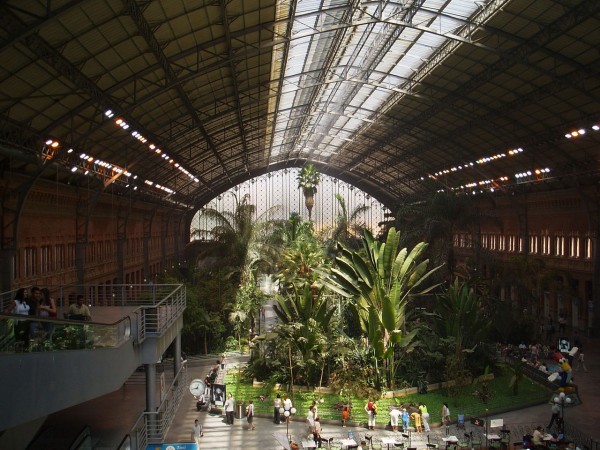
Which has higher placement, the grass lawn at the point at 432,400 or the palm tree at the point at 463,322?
the palm tree at the point at 463,322

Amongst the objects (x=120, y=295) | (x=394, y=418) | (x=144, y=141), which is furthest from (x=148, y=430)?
(x=144, y=141)

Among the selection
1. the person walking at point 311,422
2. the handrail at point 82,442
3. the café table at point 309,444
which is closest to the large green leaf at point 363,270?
the person walking at point 311,422

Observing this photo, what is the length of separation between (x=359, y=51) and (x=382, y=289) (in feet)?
44.6

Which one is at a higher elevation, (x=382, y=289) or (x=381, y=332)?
(x=382, y=289)

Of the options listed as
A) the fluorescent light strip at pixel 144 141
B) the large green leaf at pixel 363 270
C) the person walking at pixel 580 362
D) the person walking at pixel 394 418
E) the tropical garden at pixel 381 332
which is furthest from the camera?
the fluorescent light strip at pixel 144 141

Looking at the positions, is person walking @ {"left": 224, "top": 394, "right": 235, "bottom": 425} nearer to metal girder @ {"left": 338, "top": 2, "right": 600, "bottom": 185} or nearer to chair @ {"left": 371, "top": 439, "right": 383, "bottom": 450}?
chair @ {"left": 371, "top": 439, "right": 383, "bottom": 450}

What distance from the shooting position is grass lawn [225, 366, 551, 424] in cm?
2066

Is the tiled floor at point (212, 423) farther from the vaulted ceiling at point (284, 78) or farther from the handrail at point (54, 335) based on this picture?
the vaulted ceiling at point (284, 78)

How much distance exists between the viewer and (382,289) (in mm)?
23156

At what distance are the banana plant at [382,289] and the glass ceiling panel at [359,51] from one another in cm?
831

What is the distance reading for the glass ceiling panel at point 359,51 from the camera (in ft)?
82.4

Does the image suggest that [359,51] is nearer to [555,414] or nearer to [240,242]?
[240,242]

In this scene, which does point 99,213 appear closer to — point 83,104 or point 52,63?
point 83,104

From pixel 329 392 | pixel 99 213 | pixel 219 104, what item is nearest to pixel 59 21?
pixel 329 392
